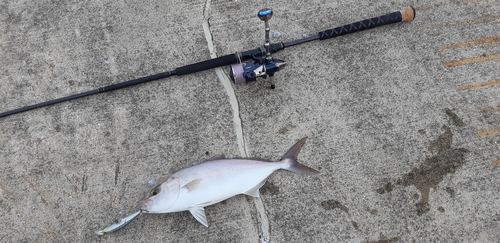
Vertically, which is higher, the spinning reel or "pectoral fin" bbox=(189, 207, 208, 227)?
the spinning reel

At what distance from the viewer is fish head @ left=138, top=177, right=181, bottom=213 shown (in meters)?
2.27

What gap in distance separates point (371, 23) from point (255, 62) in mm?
1133

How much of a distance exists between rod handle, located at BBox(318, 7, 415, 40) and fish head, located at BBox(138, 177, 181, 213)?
1784 mm

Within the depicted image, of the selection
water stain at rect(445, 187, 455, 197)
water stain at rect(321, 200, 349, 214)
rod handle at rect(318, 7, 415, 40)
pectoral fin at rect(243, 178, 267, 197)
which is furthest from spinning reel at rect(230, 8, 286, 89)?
water stain at rect(445, 187, 455, 197)

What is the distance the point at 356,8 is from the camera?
3.14 meters

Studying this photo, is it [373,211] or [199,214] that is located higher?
[199,214]

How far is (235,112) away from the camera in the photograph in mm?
2771

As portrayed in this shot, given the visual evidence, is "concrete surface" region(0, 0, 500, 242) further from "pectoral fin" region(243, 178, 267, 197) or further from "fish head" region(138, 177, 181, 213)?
"fish head" region(138, 177, 181, 213)

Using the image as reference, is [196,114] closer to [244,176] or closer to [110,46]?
[244,176]

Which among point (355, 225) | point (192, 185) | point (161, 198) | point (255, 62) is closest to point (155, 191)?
point (161, 198)

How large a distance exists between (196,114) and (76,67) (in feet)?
3.83

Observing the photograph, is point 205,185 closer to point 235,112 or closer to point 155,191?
point 155,191

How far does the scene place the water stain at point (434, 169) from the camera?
2.52m

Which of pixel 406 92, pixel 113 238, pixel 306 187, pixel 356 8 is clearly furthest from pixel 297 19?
pixel 113 238
